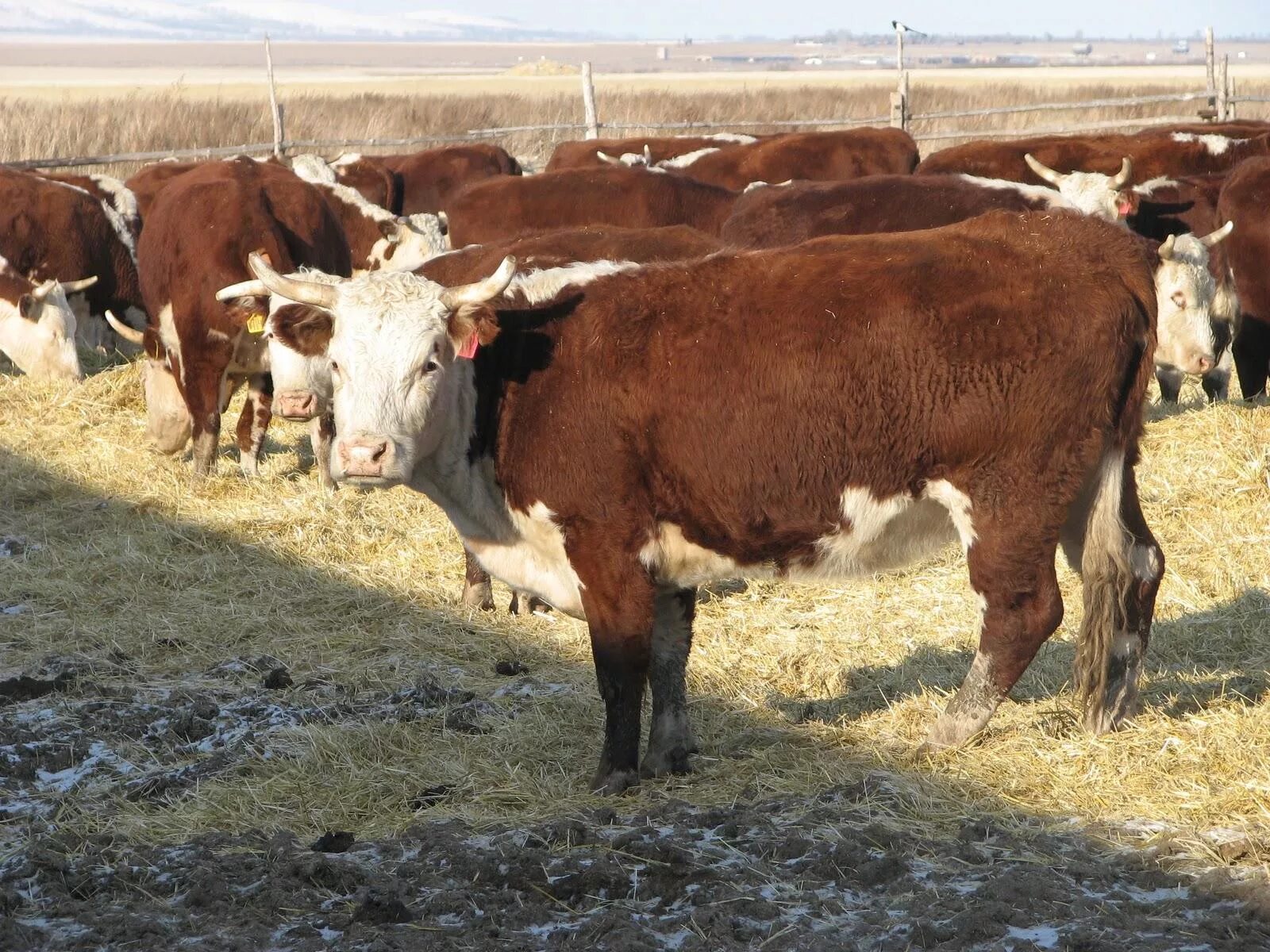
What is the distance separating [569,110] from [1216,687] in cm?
3882

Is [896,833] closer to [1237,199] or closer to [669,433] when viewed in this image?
[669,433]

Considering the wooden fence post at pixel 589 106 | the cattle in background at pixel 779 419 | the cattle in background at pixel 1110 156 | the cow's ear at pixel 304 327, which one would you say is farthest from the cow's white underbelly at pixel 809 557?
the wooden fence post at pixel 589 106

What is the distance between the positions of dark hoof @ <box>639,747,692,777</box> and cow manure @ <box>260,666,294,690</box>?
5.34 ft

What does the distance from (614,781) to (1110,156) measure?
427 inches

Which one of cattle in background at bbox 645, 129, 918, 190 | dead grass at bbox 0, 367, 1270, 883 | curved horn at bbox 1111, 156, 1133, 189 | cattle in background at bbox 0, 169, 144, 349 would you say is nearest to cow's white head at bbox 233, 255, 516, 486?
dead grass at bbox 0, 367, 1270, 883

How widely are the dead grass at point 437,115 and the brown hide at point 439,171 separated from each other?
15.6 ft

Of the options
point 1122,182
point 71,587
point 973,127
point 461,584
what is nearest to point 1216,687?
point 461,584

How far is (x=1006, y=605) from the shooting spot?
4449mm

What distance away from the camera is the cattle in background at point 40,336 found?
1147 centimetres

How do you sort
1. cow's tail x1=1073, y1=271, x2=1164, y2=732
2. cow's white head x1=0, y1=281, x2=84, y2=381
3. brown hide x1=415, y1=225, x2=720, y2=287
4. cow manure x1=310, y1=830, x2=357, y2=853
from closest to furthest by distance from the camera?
cow manure x1=310, y1=830, x2=357, y2=853 < cow's tail x1=1073, y1=271, x2=1164, y2=732 < brown hide x1=415, y1=225, x2=720, y2=287 < cow's white head x1=0, y1=281, x2=84, y2=381

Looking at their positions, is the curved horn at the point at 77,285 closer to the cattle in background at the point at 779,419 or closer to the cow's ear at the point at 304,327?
the cow's ear at the point at 304,327

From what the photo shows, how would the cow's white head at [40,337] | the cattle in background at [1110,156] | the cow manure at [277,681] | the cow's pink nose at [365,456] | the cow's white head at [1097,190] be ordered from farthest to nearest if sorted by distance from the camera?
the cattle in background at [1110,156]
the cow's white head at [40,337]
the cow's white head at [1097,190]
the cow manure at [277,681]
the cow's pink nose at [365,456]

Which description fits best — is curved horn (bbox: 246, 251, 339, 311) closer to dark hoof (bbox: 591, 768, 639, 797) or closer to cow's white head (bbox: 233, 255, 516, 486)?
cow's white head (bbox: 233, 255, 516, 486)

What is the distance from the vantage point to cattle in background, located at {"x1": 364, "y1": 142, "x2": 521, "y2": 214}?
17.6m
